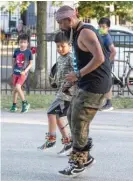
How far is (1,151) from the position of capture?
715 centimetres

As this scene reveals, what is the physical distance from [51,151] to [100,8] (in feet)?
43.5

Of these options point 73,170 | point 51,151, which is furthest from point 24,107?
point 73,170

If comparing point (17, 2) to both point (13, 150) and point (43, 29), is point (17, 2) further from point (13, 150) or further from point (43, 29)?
point (13, 150)

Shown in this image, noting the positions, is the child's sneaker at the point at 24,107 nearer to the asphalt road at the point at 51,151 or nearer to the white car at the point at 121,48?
the asphalt road at the point at 51,151

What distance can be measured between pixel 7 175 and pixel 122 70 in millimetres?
8272

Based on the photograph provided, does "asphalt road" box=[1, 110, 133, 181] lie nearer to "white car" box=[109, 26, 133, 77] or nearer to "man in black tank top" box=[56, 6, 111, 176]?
"man in black tank top" box=[56, 6, 111, 176]

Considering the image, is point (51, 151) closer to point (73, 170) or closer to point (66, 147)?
point (66, 147)

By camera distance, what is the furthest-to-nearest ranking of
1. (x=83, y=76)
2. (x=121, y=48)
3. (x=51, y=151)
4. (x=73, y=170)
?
(x=121, y=48)
(x=51, y=151)
(x=73, y=170)
(x=83, y=76)

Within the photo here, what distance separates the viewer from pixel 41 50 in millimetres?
14617

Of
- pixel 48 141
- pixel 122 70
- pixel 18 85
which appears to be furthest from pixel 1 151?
pixel 122 70

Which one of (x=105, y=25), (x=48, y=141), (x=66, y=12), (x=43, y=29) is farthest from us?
(x=43, y=29)

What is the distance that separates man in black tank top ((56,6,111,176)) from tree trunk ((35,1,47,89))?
8.25 m

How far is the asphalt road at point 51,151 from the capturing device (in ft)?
19.7

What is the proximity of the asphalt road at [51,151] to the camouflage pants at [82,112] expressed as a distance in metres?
0.43
